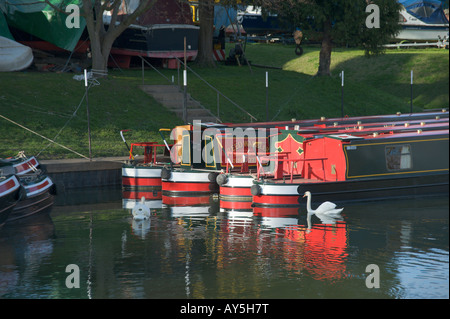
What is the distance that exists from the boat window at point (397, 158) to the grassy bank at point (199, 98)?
526 centimetres

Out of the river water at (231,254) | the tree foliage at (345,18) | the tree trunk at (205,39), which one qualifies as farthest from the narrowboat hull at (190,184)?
the tree trunk at (205,39)

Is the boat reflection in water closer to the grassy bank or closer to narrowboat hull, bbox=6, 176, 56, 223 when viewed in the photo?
narrowboat hull, bbox=6, 176, 56, 223

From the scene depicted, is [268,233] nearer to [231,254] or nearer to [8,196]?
[231,254]

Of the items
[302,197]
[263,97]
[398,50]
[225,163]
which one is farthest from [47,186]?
[398,50]

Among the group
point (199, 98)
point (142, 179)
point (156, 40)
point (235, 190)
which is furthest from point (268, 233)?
point (156, 40)

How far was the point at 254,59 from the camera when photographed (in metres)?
56.8

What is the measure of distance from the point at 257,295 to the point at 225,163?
1352 cm

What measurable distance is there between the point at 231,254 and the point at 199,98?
22001mm

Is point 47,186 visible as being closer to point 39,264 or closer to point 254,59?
point 39,264

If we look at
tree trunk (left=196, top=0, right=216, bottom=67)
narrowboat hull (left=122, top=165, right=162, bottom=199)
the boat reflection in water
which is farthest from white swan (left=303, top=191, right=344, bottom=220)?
tree trunk (left=196, top=0, right=216, bottom=67)

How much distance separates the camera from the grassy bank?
1276 inches

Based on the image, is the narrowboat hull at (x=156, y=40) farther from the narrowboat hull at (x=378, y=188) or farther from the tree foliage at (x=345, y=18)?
the narrowboat hull at (x=378, y=188)

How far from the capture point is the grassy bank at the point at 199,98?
32.4 m

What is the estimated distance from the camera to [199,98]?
3925 cm
